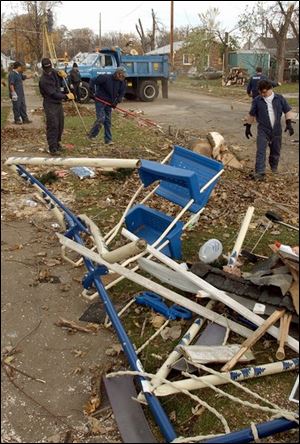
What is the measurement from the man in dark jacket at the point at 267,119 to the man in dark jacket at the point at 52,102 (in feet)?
11.4

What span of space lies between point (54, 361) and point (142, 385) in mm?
755

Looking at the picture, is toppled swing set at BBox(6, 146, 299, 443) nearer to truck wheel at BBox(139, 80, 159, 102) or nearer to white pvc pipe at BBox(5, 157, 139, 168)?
white pvc pipe at BBox(5, 157, 139, 168)

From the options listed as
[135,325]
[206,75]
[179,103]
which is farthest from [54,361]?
[206,75]

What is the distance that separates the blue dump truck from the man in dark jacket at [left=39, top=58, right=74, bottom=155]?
31.2ft

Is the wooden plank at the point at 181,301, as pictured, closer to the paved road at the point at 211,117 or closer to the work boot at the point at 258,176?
the work boot at the point at 258,176

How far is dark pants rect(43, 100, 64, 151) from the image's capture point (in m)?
8.52

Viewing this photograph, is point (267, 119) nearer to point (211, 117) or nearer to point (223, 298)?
point (223, 298)

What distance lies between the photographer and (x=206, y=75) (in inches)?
947

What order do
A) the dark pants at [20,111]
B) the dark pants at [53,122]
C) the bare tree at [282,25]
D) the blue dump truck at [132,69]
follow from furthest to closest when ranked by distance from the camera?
the blue dump truck at [132,69]
the dark pants at [20,111]
the dark pants at [53,122]
the bare tree at [282,25]

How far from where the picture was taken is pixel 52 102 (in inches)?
334

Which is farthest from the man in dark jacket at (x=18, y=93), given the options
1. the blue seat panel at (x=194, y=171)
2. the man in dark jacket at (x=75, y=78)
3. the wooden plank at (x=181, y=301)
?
the wooden plank at (x=181, y=301)

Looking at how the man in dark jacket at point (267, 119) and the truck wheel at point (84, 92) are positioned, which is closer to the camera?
the man in dark jacket at point (267, 119)

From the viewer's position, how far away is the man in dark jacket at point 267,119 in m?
7.13

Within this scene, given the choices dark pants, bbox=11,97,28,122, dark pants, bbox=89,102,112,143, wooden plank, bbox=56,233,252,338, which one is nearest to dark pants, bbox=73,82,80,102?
dark pants, bbox=11,97,28,122
